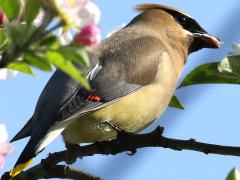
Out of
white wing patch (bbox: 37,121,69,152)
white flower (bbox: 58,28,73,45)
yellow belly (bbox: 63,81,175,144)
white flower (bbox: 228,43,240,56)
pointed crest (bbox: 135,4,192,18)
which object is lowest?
yellow belly (bbox: 63,81,175,144)

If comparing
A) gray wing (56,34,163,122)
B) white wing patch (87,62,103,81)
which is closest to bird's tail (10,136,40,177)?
gray wing (56,34,163,122)

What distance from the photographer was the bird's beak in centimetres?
499

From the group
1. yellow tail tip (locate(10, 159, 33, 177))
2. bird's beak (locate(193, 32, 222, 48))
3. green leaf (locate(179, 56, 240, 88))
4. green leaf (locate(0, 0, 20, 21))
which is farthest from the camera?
bird's beak (locate(193, 32, 222, 48))

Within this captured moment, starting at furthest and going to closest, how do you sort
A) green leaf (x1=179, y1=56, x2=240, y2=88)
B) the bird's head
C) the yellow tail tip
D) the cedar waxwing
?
the bird's head
the cedar waxwing
the yellow tail tip
green leaf (x1=179, y1=56, x2=240, y2=88)

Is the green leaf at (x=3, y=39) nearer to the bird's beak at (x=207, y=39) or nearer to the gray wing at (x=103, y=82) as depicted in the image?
the gray wing at (x=103, y=82)

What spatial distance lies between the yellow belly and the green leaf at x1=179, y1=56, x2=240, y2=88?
1.27 metres

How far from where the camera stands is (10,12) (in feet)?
4.54

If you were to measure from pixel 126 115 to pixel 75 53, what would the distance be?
280 cm

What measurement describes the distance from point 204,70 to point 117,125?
1.47 metres

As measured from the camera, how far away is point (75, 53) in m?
1.22

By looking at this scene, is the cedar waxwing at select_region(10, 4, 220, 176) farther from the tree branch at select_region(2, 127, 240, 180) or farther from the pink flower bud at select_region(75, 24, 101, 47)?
the pink flower bud at select_region(75, 24, 101, 47)

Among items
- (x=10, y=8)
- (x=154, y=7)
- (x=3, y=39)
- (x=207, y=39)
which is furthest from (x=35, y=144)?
(x=154, y=7)

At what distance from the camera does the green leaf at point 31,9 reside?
1.27 metres

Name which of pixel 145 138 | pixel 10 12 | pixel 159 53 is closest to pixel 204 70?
pixel 145 138
